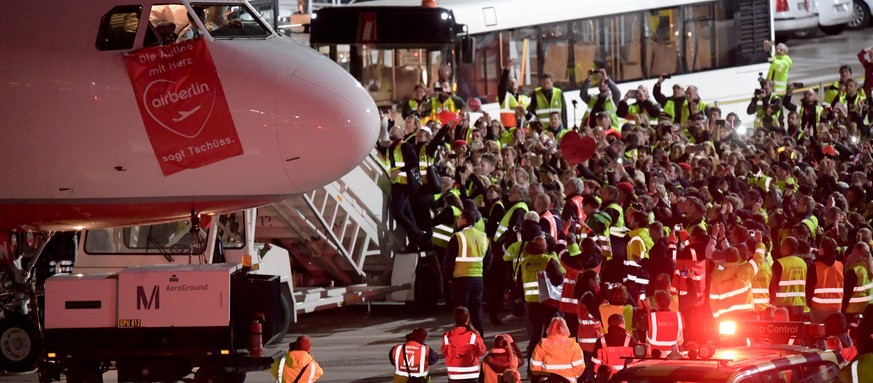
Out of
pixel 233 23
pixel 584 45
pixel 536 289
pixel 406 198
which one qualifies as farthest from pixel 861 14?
pixel 233 23

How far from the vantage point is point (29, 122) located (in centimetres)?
1171

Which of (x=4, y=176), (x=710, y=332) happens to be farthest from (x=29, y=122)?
(x=710, y=332)

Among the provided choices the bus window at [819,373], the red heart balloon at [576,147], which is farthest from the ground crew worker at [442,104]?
the bus window at [819,373]

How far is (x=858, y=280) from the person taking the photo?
47.6 ft

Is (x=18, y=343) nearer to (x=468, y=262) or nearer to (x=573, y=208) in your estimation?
(x=468, y=262)

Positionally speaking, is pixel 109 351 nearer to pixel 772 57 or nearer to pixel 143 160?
pixel 143 160

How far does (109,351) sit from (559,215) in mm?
6927

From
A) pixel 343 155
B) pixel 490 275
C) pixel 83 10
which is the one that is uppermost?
pixel 83 10

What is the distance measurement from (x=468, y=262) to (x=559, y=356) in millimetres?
4582

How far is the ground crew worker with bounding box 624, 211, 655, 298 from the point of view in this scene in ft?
49.8

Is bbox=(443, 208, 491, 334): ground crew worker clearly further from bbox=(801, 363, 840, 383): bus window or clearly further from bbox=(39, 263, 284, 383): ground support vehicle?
bbox=(801, 363, 840, 383): bus window

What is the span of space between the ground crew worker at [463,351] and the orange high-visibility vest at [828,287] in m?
3.93

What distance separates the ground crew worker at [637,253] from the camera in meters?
15.2

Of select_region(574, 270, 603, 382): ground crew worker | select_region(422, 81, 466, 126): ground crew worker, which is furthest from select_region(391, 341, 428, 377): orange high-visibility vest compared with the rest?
select_region(422, 81, 466, 126): ground crew worker
